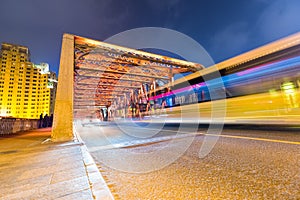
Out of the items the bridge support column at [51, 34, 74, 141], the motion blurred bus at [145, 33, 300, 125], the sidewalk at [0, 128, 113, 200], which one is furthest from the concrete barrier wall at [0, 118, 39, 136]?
the motion blurred bus at [145, 33, 300, 125]

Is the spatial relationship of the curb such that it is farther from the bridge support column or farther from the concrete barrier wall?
the concrete barrier wall

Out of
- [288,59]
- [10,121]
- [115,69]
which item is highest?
[115,69]

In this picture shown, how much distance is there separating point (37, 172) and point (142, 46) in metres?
11.1

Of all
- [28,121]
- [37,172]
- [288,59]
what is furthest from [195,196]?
[28,121]

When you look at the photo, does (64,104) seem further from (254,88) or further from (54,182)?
(254,88)

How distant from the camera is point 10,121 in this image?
1320 centimetres

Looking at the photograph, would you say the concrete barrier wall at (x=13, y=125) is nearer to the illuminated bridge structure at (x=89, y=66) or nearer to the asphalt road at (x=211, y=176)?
the illuminated bridge structure at (x=89, y=66)

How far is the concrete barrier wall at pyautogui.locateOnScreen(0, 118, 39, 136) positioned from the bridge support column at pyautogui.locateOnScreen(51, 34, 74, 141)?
32.6ft

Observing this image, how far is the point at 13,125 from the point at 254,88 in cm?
1933

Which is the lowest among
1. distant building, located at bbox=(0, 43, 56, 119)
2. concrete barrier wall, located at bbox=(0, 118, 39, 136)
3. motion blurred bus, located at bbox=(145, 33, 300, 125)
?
concrete barrier wall, located at bbox=(0, 118, 39, 136)

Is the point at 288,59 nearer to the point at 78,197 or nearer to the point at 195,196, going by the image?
the point at 195,196

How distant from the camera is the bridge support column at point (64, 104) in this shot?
6.11 meters

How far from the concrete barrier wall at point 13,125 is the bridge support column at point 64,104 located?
994 cm

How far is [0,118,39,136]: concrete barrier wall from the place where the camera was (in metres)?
11.9
